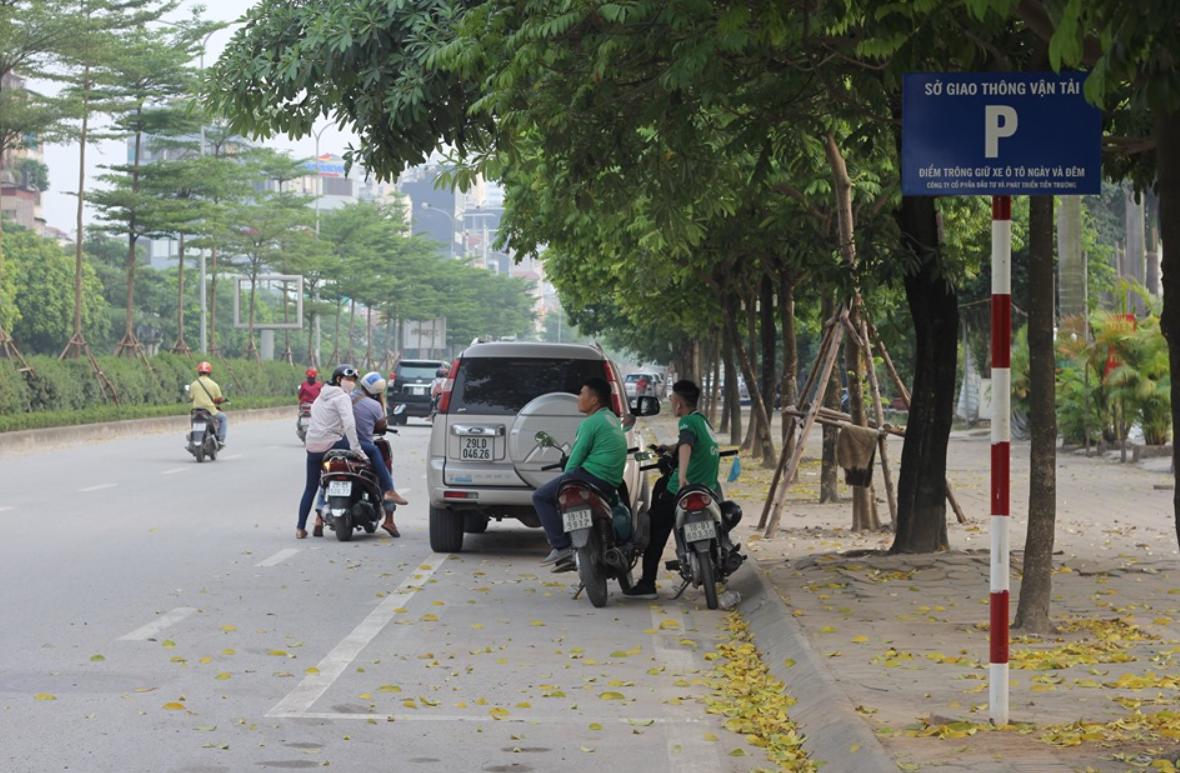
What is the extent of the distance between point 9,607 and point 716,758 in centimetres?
633

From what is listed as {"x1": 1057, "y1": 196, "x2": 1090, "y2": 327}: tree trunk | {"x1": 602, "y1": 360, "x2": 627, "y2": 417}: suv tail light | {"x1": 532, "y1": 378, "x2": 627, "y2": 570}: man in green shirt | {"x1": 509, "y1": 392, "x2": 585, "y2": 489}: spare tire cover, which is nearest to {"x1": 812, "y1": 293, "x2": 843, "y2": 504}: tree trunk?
{"x1": 602, "y1": 360, "x2": 627, "y2": 417}: suv tail light

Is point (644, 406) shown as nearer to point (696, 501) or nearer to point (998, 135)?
point (696, 501)

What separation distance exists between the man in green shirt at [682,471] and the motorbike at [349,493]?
4951 millimetres

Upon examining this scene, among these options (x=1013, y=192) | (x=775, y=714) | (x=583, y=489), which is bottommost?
(x=775, y=714)

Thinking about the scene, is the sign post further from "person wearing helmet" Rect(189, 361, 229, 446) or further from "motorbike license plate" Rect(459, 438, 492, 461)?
"person wearing helmet" Rect(189, 361, 229, 446)

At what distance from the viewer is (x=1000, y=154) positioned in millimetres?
8102

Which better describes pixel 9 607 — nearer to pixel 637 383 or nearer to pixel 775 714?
pixel 775 714

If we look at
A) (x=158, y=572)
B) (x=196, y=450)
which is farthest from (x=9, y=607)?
(x=196, y=450)

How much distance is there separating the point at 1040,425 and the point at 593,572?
11.7 feet

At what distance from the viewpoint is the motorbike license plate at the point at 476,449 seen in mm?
16656

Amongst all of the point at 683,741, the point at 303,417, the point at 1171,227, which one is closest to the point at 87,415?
the point at 303,417

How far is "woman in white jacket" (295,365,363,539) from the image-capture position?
59.0 feet

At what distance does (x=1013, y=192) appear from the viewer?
8.14 m

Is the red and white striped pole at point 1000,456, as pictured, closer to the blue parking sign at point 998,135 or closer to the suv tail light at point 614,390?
the blue parking sign at point 998,135
